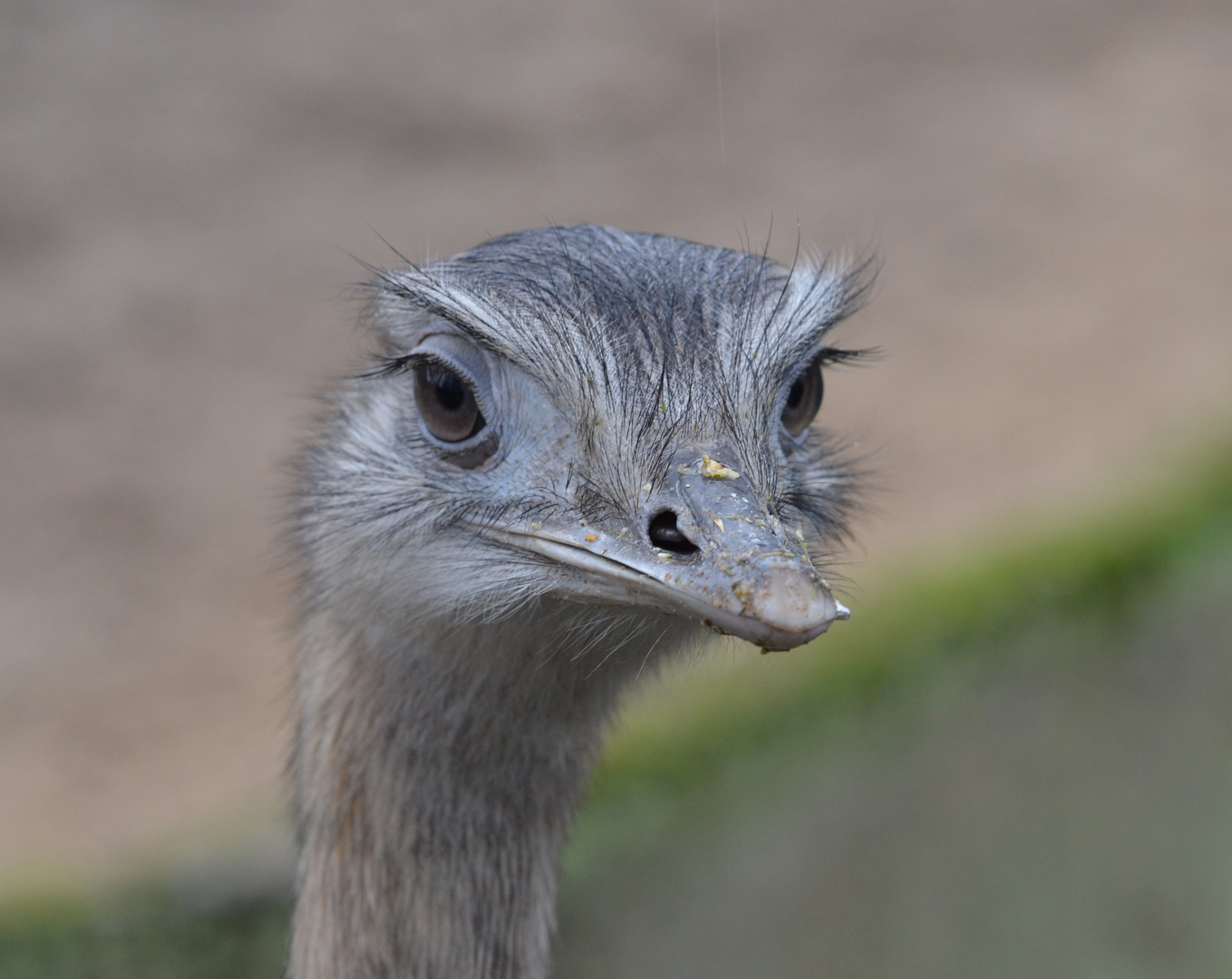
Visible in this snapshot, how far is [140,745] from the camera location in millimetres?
4961

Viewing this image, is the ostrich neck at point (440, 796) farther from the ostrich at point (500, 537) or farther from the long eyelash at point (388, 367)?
the long eyelash at point (388, 367)

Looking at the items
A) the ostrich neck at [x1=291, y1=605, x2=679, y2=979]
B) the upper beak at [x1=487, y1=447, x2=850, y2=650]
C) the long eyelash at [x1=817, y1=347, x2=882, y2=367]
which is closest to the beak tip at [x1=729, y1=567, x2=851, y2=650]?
the upper beak at [x1=487, y1=447, x2=850, y2=650]

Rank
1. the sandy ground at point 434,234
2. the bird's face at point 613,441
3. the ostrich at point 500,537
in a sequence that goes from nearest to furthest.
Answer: the bird's face at point 613,441 < the ostrich at point 500,537 < the sandy ground at point 434,234

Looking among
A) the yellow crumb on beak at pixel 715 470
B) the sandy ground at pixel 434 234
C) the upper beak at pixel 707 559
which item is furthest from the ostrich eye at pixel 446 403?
the sandy ground at pixel 434 234

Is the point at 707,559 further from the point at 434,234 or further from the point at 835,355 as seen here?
the point at 434,234

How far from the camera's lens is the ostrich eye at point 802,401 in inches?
85.8

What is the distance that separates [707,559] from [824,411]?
14.3 feet

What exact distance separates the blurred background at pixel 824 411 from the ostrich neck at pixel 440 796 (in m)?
0.78

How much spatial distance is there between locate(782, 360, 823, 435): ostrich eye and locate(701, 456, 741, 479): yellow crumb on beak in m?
0.37

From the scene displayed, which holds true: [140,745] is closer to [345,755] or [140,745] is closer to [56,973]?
[56,973]

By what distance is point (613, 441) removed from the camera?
1.89 m

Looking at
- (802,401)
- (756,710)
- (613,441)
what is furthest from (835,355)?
(756,710)

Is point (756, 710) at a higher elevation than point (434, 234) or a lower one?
lower

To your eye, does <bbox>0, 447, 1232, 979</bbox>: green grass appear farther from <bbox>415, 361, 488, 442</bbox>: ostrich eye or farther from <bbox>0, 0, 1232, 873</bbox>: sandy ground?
<bbox>415, 361, 488, 442</bbox>: ostrich eye
